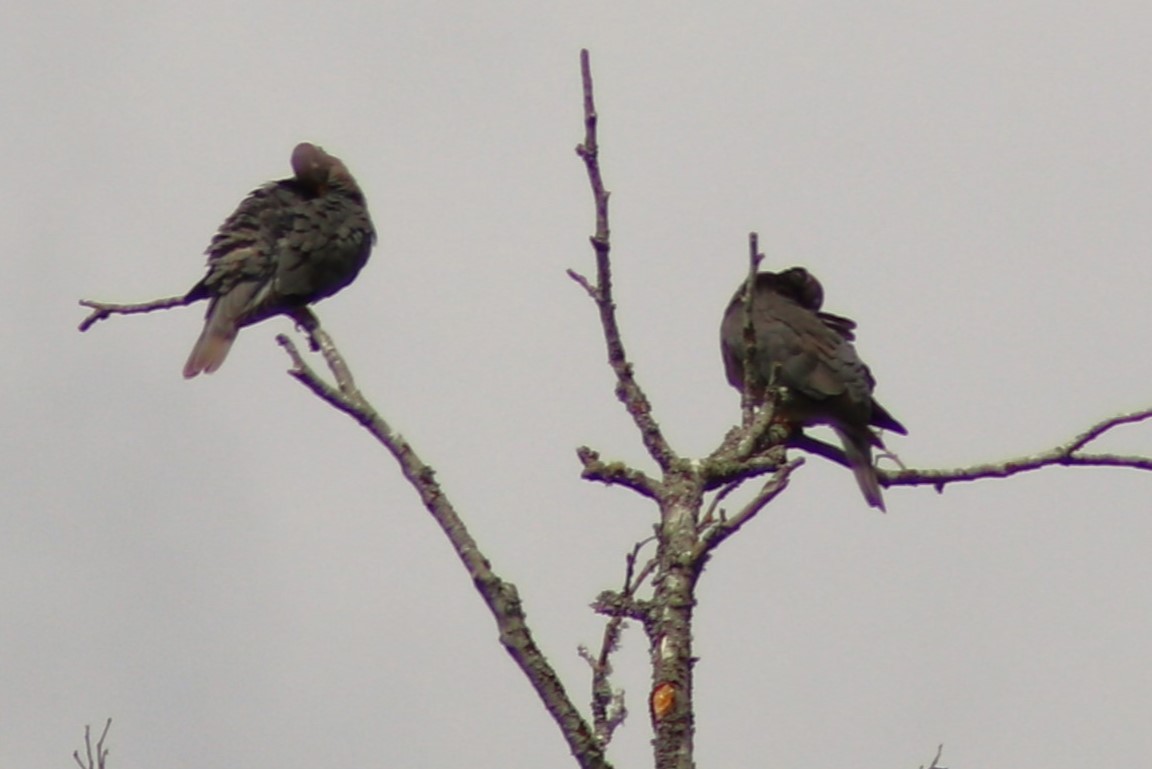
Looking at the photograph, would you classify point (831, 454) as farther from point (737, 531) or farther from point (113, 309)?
point (737, 531)

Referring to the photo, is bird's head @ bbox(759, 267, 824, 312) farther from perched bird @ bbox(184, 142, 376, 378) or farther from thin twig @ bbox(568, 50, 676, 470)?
thin twig @ bbox(568, 50, 676, 470)

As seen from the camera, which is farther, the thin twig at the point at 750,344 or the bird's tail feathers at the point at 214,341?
the bird's tail feathers at the point at 214,341

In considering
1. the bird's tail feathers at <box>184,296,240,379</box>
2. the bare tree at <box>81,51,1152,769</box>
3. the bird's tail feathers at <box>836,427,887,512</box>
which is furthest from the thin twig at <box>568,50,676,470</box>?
the bird's tail feathers at <box>184,296,240,379</box>

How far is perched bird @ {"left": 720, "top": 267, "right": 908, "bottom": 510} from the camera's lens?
6.96 metres

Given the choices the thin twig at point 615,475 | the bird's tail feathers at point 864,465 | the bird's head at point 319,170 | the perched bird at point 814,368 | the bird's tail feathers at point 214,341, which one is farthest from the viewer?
the bird's head at point 319,170

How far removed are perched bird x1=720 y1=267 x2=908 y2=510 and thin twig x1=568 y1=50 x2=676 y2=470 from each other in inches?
103

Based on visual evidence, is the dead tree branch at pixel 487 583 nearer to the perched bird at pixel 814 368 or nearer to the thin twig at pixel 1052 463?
the thin twig at pixel 1052 463

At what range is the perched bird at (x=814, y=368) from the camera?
6.96 m

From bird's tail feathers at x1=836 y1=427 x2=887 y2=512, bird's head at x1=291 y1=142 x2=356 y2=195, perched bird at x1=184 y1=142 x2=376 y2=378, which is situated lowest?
bird's tail feathers at x1=836 y1=427 x2=887 y2=512

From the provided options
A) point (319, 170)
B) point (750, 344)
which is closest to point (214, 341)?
point (319, 170)

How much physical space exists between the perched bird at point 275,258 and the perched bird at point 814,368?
1735 millimetres

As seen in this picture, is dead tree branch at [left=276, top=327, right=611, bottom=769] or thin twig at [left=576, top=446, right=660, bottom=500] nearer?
dead tree branch at [left=276, top=327, right=611, bottom=769]

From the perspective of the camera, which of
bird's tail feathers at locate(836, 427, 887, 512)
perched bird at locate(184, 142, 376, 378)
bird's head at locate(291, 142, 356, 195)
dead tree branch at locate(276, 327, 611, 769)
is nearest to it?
dead tree branch at locate(276, 327, 611, 769)

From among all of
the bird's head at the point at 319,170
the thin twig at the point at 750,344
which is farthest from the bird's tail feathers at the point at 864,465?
the bird's head at the point at 319,170
